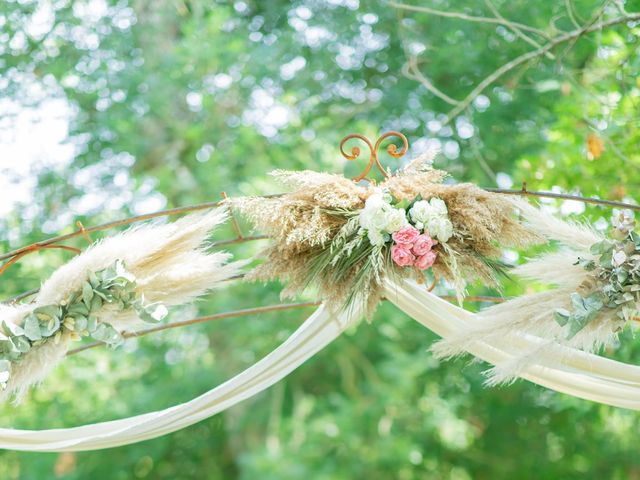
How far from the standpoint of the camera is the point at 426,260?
2.74m

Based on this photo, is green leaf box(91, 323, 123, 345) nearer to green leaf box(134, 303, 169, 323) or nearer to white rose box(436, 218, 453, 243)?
green leaf box(134, 303, 169, 323)

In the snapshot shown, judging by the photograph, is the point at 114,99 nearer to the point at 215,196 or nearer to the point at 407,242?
the point at 215,196

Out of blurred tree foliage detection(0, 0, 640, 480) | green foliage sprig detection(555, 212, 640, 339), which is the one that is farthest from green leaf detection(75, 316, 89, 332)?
blurred tree foliage detection(0, 0, 640, 480)

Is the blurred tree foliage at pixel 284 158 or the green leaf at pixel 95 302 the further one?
the blurred tree foliage at pixel 284 158

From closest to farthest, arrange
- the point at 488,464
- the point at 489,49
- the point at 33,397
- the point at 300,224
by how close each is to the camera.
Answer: the point at 300,224 → the point at 489,49 → the point at 488,464 → the point at 33,397

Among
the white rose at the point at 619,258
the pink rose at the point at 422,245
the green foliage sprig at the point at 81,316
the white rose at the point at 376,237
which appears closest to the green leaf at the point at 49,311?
the green foliage sprig at the point at 81,316

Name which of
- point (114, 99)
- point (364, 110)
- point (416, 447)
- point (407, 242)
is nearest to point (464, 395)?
point (416, 447)

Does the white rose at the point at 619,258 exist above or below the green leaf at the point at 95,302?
above

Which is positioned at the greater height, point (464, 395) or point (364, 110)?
point (364, 110)

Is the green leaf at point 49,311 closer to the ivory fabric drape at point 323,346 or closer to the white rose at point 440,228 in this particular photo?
the ivory fabric drape at point 323,346

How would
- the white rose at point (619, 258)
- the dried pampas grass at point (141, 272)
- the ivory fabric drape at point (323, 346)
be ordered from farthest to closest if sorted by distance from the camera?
1. the ivory fabric drape at point (323, 346)
2. the dried pampas grass at point (141, 272)
3. the white rose at point (619, 258)

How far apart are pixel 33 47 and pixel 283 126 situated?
5.53ft

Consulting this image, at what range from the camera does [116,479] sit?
699cm

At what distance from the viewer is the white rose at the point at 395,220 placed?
2736 mm
